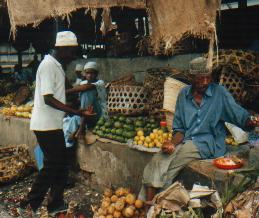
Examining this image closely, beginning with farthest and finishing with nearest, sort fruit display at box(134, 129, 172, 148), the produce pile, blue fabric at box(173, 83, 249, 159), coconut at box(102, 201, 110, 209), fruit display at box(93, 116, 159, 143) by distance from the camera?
the produce pile → fruit display at box(93, 116, 159, 143) → fruit display at box(134, 129, 172, 148) → coconut at box(102, 201, 110, 209) → blue fabric at box(173, 83, 249, 159)

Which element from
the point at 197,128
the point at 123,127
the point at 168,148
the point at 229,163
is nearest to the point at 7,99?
the point at 123,127

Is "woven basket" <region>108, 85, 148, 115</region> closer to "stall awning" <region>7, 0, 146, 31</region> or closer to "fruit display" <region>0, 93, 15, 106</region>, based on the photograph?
"stall awning" <region>7, 0, 146, 31</region>

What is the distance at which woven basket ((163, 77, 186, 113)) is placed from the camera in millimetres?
5887

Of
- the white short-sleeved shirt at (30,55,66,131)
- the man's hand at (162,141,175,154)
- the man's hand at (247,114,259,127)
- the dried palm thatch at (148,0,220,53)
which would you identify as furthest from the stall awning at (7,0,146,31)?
the man's hand at (247,114,259,127)

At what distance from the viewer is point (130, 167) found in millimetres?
6160

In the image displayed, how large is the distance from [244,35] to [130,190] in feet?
14.6

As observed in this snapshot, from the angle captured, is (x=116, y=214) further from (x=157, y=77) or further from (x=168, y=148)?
(x=157, y=77)

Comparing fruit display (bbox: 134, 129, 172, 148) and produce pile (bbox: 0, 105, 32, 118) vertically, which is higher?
fruit display (bbox: 134, 129, 172, 148)

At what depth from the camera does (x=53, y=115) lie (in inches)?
205

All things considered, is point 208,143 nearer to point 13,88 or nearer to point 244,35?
point 244,35

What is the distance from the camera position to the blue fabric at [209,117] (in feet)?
15.5

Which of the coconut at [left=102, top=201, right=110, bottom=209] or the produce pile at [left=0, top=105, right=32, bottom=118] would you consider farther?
the produce pile at [left=0, top=105, right=32, bottom=118]

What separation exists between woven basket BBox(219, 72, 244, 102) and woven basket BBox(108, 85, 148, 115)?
151 cm

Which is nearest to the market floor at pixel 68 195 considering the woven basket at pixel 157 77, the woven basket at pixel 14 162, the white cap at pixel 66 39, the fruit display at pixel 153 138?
the woven basket at pixel 14 162
